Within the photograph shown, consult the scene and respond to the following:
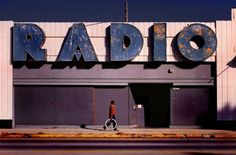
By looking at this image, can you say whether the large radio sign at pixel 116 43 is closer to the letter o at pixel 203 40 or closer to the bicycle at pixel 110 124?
the letter o at pixel 203 40

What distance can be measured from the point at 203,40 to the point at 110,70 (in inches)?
214

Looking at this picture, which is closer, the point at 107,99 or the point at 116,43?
the point at 116,43

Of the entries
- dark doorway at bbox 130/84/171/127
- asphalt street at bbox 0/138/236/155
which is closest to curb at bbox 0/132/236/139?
asphalt street at bbox 0/138/236/155

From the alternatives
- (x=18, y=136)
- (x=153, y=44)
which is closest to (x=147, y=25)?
(x=153, y=44)

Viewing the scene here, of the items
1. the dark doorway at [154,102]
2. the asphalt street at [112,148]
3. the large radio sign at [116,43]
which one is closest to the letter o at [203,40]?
the large radio sign at [116,43]

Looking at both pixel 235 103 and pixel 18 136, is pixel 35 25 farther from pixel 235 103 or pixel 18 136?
pixel 235 103

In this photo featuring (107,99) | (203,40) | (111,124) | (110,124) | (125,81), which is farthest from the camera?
(107,99)

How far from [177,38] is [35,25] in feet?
25.9

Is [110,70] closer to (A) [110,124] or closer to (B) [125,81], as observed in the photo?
(B) [125,81]

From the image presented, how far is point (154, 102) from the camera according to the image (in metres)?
31.8

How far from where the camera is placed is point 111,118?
28.4 meters

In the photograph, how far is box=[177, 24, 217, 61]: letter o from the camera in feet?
95.8

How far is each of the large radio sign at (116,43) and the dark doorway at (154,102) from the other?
9.02ft

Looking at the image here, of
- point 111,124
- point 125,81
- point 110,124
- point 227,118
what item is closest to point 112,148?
point 111,124
